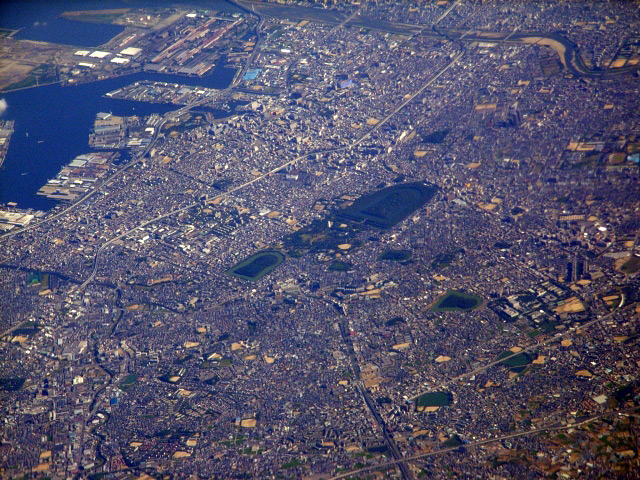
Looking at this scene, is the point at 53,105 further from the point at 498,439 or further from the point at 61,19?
the point at 498,439

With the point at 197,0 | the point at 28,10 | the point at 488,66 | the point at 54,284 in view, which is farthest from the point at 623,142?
the point at 28,10

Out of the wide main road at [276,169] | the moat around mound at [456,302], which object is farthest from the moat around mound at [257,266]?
the moat around mound at [456,302]

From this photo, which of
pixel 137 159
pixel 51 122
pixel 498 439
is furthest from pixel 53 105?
pixel 498 439

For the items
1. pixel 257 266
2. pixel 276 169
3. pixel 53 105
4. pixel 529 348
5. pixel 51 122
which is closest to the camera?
pixel 529 348

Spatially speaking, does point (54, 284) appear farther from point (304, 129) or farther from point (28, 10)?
point (28, 10)

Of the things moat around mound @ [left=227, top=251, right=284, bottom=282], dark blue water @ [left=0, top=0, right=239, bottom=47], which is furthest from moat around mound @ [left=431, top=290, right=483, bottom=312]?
dark blue water @ [left=0, top=0, right=239, bottom=47]

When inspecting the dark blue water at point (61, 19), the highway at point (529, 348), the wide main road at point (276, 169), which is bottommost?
the highway at point (529, 348)

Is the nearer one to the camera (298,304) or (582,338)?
(582,338)

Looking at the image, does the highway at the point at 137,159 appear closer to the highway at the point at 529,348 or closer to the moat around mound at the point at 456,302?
the moat around mound at the point at 456,302
